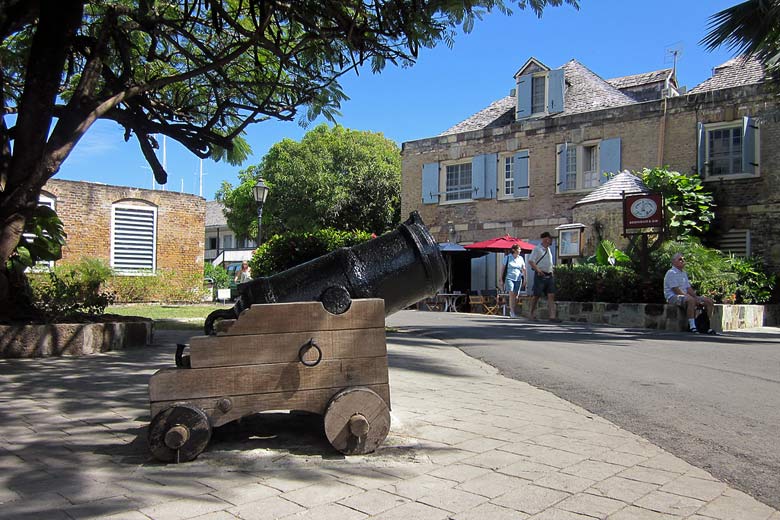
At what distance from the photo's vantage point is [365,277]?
12.1ft

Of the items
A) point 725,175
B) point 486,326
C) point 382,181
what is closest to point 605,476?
point 486,326

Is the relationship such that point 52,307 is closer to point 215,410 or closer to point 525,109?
point 215,410

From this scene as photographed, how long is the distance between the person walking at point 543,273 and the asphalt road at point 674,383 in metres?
2.47

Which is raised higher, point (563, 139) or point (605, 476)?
point (563, 139)

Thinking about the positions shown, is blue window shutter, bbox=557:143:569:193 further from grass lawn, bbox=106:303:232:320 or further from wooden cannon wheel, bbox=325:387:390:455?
wooden cannon wheel, bbox=325:387:390:455

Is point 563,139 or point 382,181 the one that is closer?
point 563,139

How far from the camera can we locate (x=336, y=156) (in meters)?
41.0

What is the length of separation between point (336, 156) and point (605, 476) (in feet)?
128

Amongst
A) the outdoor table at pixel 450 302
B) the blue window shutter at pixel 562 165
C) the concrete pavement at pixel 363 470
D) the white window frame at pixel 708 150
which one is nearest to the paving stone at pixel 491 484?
the concrete pavement at pixel 363 470

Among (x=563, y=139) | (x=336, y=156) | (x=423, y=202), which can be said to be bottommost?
(x=423, y=202)

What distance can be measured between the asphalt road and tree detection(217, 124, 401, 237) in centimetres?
2773

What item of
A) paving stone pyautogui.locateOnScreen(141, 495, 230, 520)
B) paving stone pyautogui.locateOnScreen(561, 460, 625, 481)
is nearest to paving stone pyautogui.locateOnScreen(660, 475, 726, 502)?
paving stone pyautogui.locateOnScreen(561, 460, 625, 481)

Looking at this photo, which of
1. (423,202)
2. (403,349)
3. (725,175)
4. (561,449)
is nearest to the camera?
(561,449)

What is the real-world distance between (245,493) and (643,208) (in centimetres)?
1408
